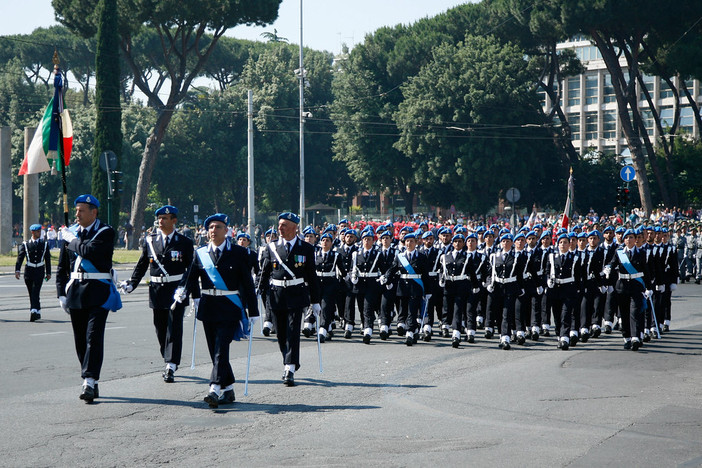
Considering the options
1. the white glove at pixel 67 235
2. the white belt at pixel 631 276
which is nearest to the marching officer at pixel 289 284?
the white glove at pixel 67 235

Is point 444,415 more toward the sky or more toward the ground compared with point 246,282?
more toward the ground

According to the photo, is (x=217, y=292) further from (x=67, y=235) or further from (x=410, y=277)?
(x=410, y=277)

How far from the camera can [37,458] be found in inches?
244

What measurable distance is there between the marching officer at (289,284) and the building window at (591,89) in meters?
80.4

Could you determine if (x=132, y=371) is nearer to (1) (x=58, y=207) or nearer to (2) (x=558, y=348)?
(2) (x=558, y=348)

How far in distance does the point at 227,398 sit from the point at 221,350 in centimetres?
45

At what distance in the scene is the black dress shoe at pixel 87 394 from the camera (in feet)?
26.9

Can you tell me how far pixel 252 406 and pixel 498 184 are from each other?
135 ft

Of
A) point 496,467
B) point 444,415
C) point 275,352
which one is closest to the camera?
point 496,467

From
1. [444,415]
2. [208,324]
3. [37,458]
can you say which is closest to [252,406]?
[208,324]

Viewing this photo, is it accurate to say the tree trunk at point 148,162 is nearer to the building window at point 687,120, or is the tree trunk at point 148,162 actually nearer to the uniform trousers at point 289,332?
the uniform trousers at point 289,332

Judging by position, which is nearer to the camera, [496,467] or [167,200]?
[496,467]

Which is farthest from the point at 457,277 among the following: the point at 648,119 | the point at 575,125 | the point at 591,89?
the point at 575,125

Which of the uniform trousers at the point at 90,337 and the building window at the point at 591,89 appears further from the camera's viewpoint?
the building window at the point at 591,89
